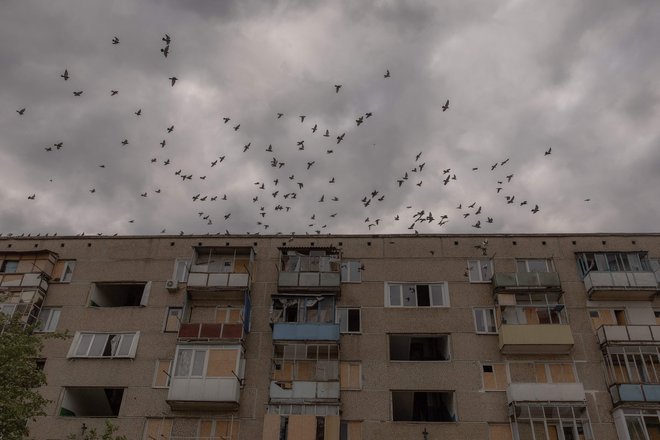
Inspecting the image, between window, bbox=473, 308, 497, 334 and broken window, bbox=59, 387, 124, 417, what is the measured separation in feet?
73.5

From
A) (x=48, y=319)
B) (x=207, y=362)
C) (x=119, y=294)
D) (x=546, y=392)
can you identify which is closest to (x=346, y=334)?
(x=207, y=362)

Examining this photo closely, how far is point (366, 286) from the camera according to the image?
34969mm

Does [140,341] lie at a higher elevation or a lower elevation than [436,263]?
lower

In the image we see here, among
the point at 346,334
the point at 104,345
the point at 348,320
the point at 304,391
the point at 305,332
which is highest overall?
the point at 348,320

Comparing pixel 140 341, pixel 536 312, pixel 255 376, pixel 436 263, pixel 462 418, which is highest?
A: pixel 436 263

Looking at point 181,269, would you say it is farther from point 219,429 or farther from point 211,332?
point 219,429

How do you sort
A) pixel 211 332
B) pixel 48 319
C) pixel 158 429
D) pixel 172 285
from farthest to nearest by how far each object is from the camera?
pixel 172 285
pixel 48 319
pixel 211 332
pixel 158 429

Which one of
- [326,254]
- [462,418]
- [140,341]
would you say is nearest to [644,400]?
[462,418]

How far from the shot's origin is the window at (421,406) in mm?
32312

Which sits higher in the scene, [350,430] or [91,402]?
[91,402]

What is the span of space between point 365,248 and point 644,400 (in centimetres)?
1824

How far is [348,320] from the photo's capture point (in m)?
33.8

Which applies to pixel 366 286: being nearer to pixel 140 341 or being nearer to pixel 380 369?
pixel 380 369

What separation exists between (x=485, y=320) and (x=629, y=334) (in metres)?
8.15
